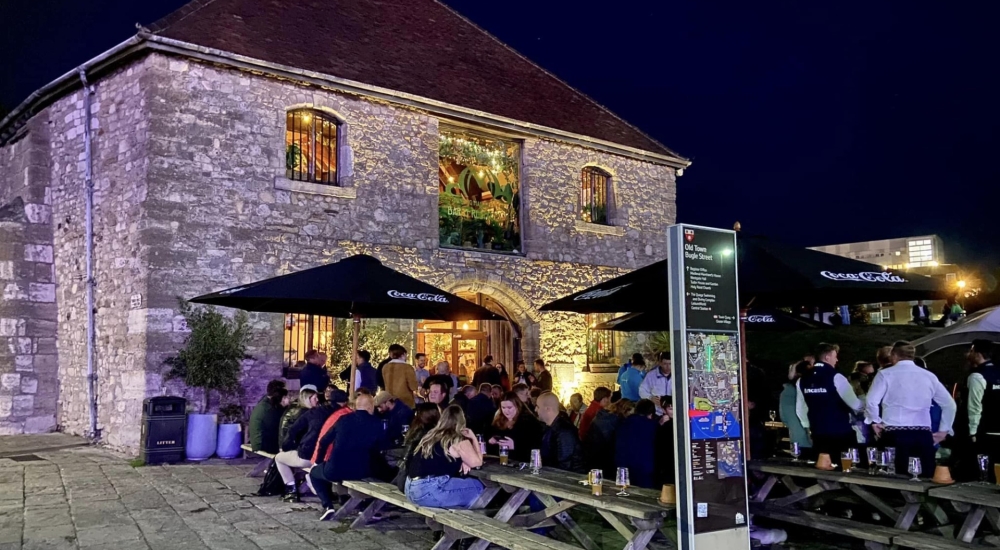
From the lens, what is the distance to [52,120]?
1311cm

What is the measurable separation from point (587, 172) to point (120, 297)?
9.73 metres

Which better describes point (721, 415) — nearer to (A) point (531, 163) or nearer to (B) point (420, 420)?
(B) point (420, 420)

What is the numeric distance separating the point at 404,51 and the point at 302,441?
9.87 meters

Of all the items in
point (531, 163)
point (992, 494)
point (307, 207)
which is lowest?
point (992, 494)

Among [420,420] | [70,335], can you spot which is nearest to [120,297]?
[70,335]

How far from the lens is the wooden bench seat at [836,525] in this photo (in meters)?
4.93

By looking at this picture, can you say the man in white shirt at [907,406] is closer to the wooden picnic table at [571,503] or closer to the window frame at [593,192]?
the wooden picnic table at [571,503]

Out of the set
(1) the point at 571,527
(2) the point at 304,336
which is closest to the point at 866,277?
(1) the point at 571,527

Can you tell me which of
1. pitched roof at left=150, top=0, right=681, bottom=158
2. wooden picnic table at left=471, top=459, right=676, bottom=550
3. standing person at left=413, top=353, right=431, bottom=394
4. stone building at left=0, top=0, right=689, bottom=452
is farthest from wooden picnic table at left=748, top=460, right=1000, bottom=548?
pitched roof at left=150, top=0, right=681, bottom=158

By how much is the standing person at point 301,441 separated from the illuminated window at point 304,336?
4.50 m

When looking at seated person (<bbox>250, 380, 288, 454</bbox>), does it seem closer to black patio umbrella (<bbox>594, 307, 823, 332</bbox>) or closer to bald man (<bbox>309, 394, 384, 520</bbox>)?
bald man (<bbox>309, 394, 384, 520</bbox>)

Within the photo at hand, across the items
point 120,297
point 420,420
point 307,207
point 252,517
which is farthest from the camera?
point 307,207

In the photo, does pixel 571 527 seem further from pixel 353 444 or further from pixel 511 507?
pixel 353 444

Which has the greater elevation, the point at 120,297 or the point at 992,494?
the point at 120,297
